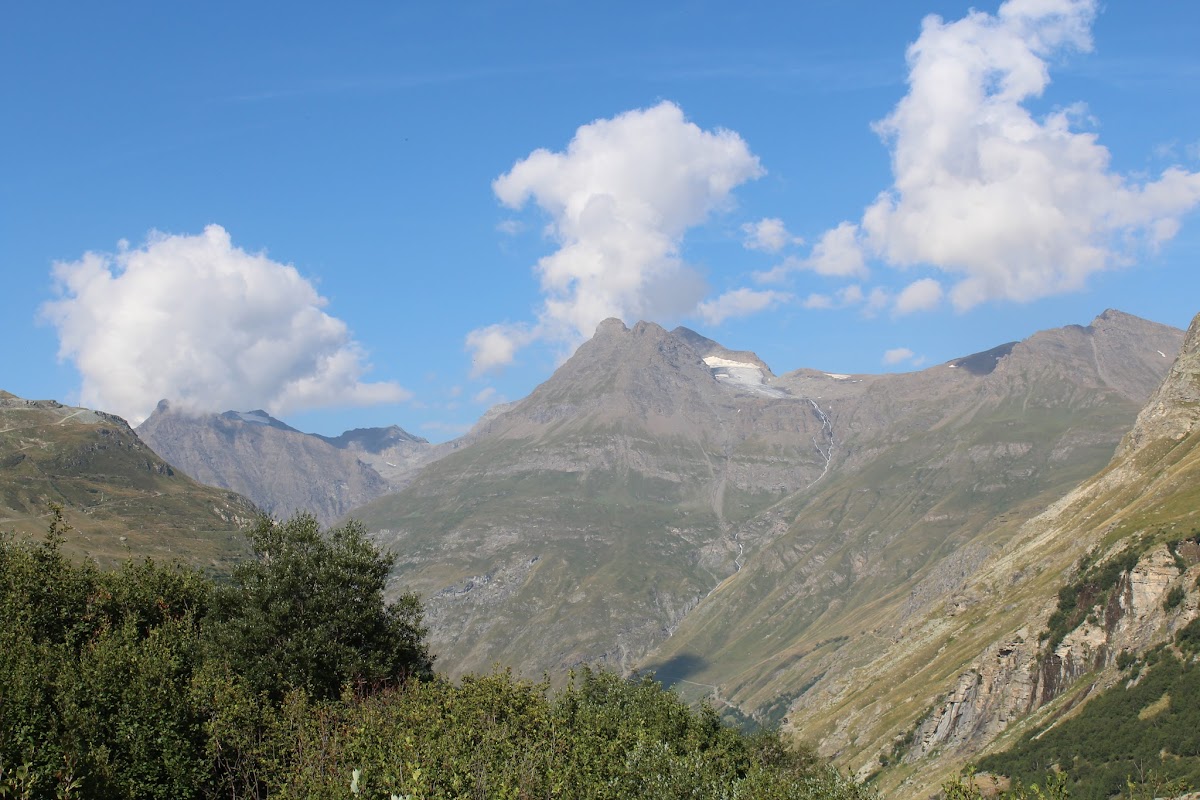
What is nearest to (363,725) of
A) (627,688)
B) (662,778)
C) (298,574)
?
(662,778)

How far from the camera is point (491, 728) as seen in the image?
51844 millimetres

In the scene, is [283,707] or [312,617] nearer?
[283,707]

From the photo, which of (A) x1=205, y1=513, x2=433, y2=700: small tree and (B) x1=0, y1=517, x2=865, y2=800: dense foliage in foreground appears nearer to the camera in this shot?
(B) x1=0, y1=517, x2=865, y2=800: dense foliage in foreground

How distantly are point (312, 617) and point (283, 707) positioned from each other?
20572 millimetres

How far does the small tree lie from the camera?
2702 inches

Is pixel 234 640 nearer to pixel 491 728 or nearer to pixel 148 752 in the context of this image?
pixel 148 752

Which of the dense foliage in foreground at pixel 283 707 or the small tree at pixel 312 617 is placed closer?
the dense foliage in foreground at pixel 283 707

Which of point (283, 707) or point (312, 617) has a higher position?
point (312, 617)

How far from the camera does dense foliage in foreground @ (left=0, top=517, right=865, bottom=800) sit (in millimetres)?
42250

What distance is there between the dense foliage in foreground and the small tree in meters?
0.17

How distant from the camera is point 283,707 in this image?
53.8 metres

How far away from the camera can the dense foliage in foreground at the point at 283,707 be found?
4225cm

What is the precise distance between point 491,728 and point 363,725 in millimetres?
7523

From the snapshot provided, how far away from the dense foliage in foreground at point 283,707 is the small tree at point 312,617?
0.17 m
